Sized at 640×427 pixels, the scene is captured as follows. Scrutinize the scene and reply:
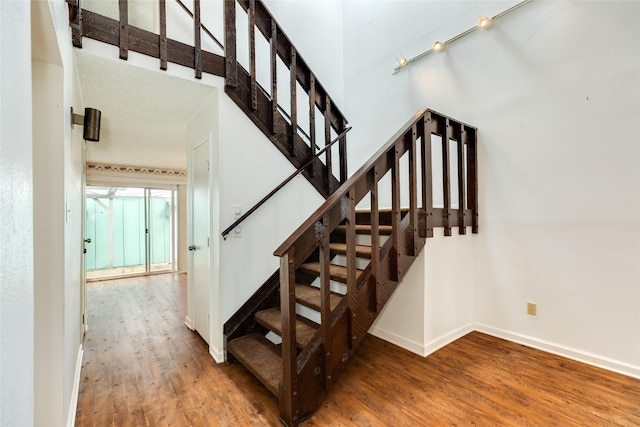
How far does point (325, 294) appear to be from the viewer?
1.76 meters

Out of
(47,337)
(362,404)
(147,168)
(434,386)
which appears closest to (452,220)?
(434,386)

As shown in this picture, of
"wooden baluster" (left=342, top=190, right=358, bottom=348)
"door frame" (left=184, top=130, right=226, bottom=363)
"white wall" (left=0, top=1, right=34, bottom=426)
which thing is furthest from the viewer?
"door frame" (left=184, top=130, right=226, bottom=363)

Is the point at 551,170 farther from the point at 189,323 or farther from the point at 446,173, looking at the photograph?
→ the point at 189,323

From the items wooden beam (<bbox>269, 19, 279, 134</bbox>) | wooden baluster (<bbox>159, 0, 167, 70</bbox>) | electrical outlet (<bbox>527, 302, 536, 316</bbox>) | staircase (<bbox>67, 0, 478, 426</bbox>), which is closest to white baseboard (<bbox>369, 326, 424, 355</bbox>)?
staircase (<bbox>67, 0, 478, 426</bbox>)

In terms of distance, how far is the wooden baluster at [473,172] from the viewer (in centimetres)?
294

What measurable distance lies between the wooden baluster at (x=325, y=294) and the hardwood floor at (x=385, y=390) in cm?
32

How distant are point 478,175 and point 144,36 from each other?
3206 millimetres

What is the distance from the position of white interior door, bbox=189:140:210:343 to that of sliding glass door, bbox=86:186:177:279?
13.8 feet

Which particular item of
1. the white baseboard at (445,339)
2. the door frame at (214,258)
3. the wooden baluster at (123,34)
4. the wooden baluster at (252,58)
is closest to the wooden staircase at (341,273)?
the door frame at (214,258)

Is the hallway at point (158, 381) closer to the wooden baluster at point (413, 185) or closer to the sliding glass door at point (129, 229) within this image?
the wooden baluster at point (413, 185)

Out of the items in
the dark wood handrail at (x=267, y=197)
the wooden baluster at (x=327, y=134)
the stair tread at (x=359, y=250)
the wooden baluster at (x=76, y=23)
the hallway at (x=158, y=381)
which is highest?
the wooden baluster at (x=76, y=23)

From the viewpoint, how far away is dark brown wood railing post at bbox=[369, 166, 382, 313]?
6.67ft

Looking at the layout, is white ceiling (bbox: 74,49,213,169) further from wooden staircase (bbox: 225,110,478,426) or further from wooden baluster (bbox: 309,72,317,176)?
wooden staircase (bbox: 225,110,478,426)

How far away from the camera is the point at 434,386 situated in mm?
2008
